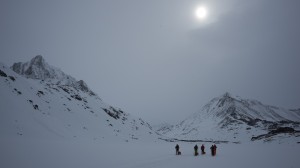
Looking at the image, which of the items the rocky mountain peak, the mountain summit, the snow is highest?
the rocky mountain peak

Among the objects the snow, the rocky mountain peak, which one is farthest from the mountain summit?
the snow

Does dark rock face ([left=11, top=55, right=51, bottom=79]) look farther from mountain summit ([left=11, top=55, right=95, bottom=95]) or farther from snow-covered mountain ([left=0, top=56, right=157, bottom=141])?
snow-covered mountain ([left=0, top=56, right=157, bottom=141])

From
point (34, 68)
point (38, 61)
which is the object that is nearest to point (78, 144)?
point (34, 68)

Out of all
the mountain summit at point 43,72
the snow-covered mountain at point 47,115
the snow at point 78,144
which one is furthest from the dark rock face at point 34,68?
the snow at point 78,144

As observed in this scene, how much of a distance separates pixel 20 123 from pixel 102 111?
5754cm

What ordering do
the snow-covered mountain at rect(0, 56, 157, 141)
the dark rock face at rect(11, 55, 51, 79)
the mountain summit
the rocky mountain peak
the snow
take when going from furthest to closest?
1. the rocky mountain peak
2. the mountain summit
3. the dark rock face at rect(11, 55, 51, 79)
4. the snow-covered mountain at rect(0, 56, 157, 141)
5. the snow

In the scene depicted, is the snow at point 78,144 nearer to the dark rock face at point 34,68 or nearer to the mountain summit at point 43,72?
the mountain summit at point 43,72

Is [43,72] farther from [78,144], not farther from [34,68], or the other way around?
[78,144]

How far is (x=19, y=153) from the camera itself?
66.4 feet

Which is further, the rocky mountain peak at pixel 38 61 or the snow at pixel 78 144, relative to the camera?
the rocky mountain peak at pixel 38 61

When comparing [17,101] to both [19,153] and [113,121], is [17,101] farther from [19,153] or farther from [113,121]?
[113,121]

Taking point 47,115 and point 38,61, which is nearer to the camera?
point 47,115

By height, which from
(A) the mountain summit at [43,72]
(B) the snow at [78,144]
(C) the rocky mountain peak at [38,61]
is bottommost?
(B) the snow at [78,144]

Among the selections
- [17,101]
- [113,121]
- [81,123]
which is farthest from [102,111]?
[17,101]
